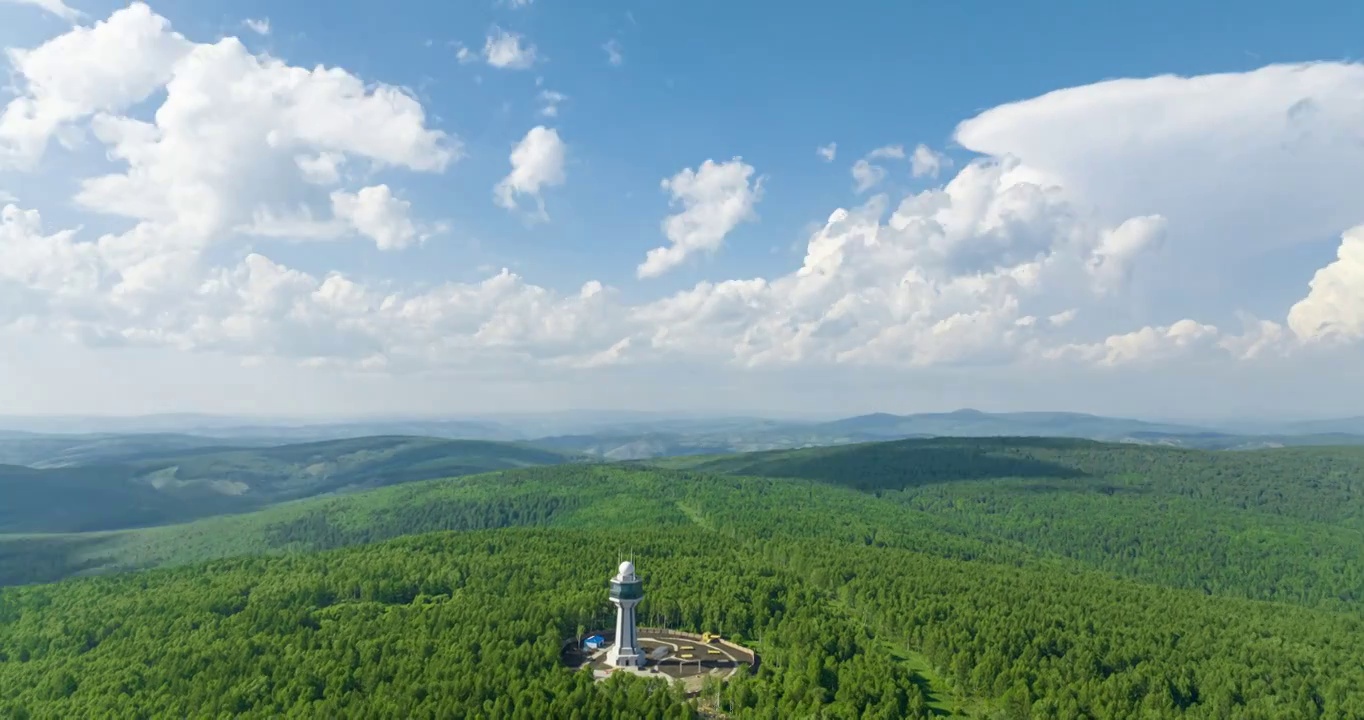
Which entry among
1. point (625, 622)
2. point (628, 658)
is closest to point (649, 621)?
point (625, 622)

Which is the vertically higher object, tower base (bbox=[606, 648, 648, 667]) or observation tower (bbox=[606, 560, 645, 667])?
observation tower (bbox=[606, 560, 645, 667])

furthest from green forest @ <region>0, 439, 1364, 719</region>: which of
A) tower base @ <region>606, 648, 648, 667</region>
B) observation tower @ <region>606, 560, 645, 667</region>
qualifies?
observation tower @ <region>606, 560, 645, 667</region>

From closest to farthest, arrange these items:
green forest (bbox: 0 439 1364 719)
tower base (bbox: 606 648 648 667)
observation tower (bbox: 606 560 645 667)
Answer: green forest (bbox: 0 439 1364 719)
tower base (bbox: 606 648 648 667)
observation tower (bbox: 606 560 645 667)

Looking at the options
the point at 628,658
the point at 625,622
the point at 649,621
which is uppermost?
the point at 625,622

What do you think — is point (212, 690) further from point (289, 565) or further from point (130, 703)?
point (289, 565)

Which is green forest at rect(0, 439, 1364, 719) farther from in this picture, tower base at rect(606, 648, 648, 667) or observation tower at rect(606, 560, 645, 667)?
observation tower at rect(606, 560, 645, 667)

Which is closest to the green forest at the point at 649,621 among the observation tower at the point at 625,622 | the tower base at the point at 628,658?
the tower base at the point at 628,658

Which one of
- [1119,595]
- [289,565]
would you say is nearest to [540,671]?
[289,565]

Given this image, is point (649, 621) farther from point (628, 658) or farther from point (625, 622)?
point (628, 658)

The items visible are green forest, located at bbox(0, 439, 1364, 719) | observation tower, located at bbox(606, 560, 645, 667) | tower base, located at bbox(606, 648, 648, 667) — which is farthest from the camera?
observation tower, located at bbox(606, 560, 645, 667)

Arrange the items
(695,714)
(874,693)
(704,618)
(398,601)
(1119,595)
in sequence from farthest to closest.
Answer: (1119,595) → (398,601) → (704,618) → (874,693) → (695,714)

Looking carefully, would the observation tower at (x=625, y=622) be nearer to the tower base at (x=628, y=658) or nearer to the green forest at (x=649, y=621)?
the tower base at (x=628, y=658)
